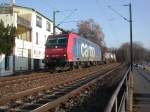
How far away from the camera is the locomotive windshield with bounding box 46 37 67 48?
33.2 metres

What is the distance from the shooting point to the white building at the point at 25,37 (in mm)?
47619

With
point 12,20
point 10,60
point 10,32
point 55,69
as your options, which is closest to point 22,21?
point 12,20

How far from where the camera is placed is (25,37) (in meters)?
55.6

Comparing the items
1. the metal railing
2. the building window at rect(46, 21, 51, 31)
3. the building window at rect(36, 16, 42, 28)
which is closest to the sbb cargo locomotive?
the metal railing

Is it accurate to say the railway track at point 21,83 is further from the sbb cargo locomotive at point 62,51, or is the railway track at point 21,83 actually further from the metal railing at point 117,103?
the sbb cargo locomotive at point 62,51

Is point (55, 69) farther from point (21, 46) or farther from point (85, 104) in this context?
point (85, 104)

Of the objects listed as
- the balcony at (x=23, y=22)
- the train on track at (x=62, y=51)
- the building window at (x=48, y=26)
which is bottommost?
the train on track at (x=62, y=51)

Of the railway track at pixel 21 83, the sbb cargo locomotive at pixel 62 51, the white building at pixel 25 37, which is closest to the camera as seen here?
the railway track at pixel 21 83

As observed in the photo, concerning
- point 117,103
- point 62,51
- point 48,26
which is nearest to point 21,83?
point 117,103

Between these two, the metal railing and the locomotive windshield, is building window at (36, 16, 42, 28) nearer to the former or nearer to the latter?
the locomotive windshield

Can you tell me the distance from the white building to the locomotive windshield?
1123 centimetres

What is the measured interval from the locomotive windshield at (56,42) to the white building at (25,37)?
442 inches

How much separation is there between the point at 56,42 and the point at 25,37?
74.1 feet

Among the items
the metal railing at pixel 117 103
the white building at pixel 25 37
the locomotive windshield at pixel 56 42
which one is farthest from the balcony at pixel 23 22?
the metal railing at pixel 117 103
